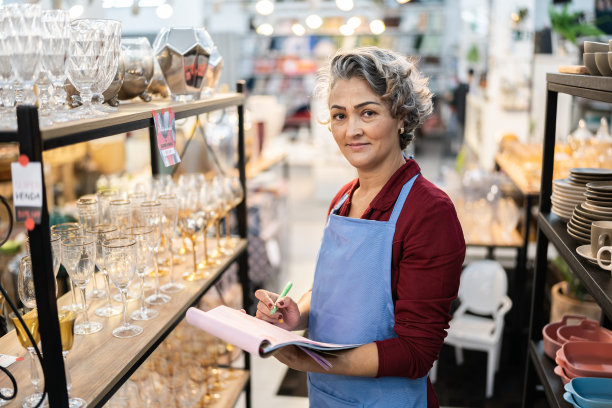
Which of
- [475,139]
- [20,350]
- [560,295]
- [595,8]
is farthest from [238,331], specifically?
[475,139]

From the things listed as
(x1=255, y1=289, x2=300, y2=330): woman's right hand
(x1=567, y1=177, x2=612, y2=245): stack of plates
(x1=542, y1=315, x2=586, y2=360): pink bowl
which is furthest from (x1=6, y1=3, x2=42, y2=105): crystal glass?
(x1=542, y1=315, x2=586, y2=360): pink bowl

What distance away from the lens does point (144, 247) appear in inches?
67.6

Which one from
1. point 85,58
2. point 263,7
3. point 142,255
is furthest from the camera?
point 263,7

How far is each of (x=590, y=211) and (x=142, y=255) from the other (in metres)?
1.30

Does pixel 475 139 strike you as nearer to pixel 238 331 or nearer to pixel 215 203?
pixel 215 203

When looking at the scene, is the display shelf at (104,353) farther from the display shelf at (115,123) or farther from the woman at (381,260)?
the display shelf at (115,123)

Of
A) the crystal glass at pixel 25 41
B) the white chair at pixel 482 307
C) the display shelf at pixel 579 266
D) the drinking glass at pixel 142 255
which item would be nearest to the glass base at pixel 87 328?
the drinking glass at pixel 142 255

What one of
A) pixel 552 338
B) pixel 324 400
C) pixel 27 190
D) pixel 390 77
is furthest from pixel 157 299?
pixel 552 338

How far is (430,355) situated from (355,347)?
192 millimetres

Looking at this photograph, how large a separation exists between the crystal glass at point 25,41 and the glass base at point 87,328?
2.26 ft

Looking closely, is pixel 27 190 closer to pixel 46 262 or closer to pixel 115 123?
pixel 46 262

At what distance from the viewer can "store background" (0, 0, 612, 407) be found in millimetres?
3727

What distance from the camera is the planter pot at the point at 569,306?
10.6 ft

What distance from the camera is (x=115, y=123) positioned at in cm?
141
